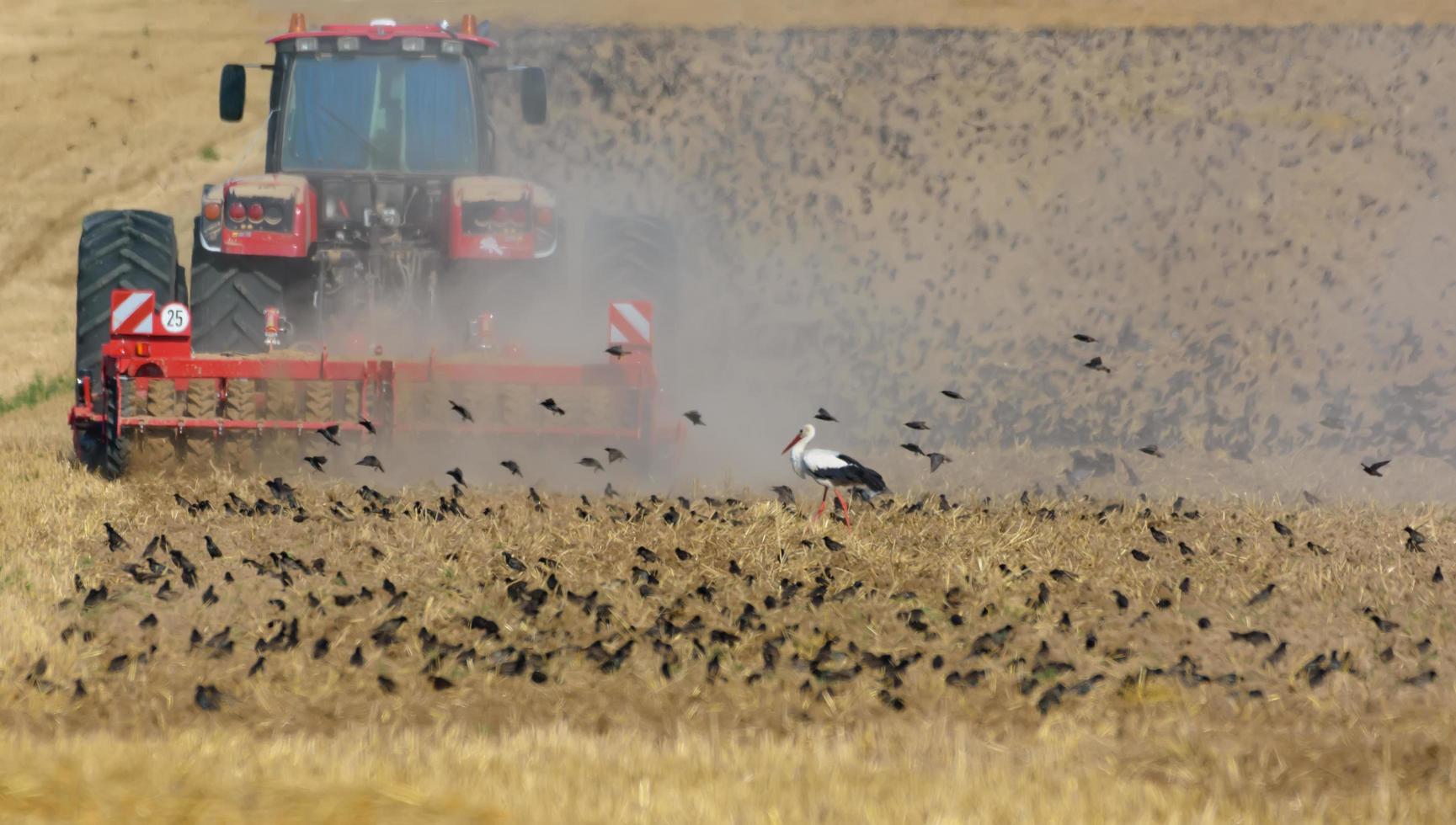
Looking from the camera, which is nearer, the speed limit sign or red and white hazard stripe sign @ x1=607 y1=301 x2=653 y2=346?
the speed limit sign

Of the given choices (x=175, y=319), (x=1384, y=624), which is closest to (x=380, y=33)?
(x=175, y=319)

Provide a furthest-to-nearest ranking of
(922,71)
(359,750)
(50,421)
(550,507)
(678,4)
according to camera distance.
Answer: (678,4) < (922,71) < (50,421) < (550,507) < (359,750)

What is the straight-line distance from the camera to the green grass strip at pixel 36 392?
19.8 m

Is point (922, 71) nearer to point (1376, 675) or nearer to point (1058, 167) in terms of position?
point (1058, 167)

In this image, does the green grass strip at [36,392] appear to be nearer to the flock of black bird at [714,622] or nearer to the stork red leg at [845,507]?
the flock of black bird at [714,622]

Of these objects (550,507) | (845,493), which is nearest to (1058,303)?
(845,493)

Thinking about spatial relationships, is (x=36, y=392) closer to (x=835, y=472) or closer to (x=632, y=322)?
(x=632, y=322)

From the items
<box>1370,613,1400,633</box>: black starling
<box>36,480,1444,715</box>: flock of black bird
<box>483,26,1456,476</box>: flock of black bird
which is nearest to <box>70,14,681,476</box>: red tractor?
<box>36,480,1444,715</box>: flock of black bird

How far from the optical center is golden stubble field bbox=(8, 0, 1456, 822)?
6.04 meters

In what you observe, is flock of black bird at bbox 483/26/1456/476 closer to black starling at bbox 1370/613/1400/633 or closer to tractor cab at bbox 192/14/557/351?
tractor cab at bbox 192/14/557/351

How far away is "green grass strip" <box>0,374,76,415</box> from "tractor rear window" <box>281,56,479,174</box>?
25.0ft

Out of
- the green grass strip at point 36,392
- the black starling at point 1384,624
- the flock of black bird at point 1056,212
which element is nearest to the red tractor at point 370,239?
the black starling at point 1384,624

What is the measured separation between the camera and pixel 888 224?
24984 mm

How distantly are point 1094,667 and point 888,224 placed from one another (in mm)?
17459
